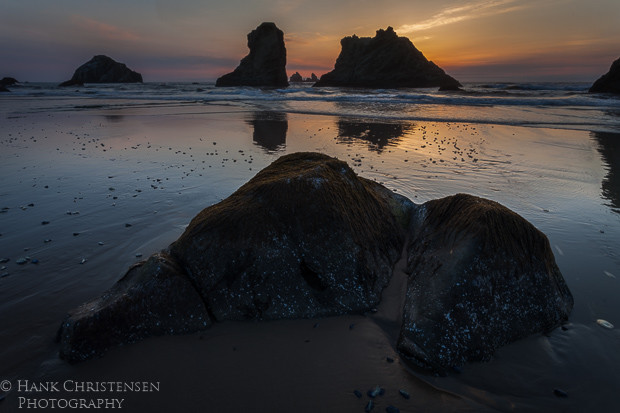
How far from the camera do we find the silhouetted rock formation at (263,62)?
103 meters

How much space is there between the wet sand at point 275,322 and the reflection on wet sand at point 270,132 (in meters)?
0.90

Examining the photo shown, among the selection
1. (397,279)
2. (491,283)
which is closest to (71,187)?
(397,279)

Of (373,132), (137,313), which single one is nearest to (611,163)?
(373,132)

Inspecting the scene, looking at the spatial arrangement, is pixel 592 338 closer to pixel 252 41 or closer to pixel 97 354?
pixel 97 354

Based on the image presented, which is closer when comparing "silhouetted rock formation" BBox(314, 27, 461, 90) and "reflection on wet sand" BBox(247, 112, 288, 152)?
"reflection on wet sand" BBox(247, 112, 288, 152)

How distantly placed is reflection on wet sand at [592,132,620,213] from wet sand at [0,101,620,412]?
9 centimetres

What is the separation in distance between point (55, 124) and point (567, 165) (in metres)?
23.1

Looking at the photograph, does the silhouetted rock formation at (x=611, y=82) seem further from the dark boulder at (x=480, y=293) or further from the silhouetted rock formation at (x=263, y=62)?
the silhouetted rock formation at (x=263, y=62)

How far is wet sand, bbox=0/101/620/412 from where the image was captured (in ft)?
9.67

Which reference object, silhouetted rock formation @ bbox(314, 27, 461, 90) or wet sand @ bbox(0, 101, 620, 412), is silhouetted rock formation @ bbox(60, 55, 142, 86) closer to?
silhouetted rock formation @ bbox(314, 27, 461, 90)

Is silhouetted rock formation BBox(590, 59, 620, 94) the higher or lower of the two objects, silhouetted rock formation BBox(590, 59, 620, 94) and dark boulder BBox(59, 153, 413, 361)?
the higher

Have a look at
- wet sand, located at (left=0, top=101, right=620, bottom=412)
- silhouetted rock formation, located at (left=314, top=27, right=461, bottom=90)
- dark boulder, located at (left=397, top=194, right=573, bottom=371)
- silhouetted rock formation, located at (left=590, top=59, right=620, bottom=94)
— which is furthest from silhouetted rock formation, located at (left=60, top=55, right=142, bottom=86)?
dark boulder, located at (left=397, top=194, right=573, bottom=371)

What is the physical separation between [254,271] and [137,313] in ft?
4.22

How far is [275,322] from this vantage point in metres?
3.76
